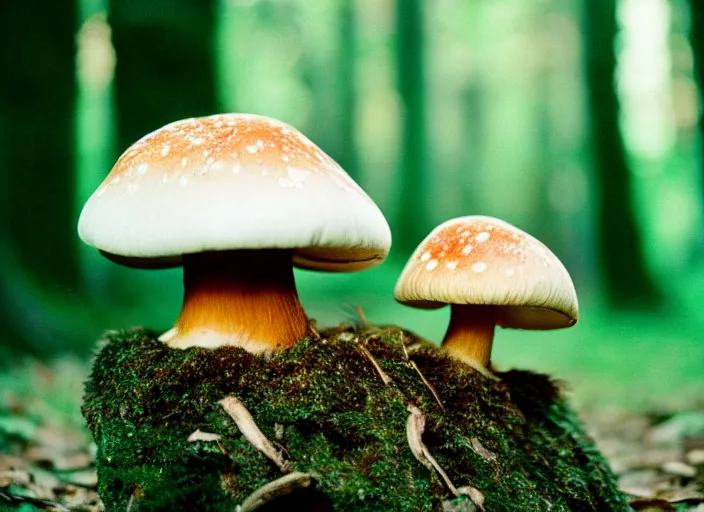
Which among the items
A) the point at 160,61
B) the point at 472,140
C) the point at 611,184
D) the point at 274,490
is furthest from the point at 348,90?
the point at 274,490

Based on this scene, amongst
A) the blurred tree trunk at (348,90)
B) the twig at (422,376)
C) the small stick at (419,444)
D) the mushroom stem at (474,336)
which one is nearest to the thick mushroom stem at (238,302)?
the twig at (422,376)

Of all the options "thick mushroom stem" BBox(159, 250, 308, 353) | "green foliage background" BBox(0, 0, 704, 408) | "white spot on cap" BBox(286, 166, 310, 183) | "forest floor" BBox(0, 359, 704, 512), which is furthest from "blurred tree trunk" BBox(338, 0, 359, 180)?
"white spot on cap" BBox(286, 166, 310, 183)

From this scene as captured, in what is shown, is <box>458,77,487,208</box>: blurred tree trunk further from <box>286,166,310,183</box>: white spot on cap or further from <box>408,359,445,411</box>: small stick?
<box>286,166,310,183</box>: white spot on cap

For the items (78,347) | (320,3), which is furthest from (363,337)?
(320,3)

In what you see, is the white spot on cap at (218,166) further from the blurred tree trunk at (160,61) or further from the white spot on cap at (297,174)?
the blurred tree trunk at (160,61)

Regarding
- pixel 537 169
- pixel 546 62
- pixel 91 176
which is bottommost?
pixel 91 176

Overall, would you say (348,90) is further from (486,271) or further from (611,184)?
(486,271)

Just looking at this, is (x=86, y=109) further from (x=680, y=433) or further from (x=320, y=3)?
(x=680, y=433)
